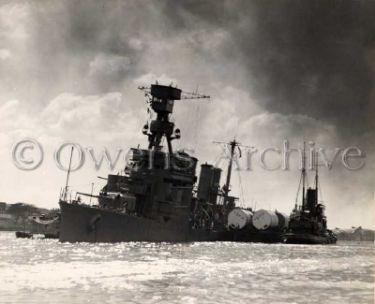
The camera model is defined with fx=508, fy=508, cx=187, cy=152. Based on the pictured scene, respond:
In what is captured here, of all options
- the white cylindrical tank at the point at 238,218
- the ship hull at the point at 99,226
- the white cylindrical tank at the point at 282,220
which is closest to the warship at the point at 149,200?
the ship hull at the point at 99,226

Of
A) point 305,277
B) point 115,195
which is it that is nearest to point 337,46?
point 305,277

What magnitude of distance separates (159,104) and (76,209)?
12831 mm

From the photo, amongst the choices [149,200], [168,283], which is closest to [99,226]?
[149,200]

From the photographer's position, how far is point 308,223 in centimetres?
6072

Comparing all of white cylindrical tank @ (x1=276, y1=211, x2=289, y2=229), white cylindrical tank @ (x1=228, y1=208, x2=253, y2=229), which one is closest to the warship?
white cylindrical tank @ (x1=228, y1=208, x2=253, y2=229)

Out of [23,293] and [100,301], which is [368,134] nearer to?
[100,301]

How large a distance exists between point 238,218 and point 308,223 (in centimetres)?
835

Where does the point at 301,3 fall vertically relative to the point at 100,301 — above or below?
above

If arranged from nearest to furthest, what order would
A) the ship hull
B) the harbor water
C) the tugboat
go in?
the harbor water, the ship hull, the tugboat

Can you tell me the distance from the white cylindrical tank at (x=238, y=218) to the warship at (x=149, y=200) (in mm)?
11731

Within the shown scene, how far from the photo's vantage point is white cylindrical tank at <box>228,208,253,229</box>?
61.5 metres

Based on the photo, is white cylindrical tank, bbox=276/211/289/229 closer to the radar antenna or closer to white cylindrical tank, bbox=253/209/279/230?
white cylindrical tank, bbox=253/209/279/230

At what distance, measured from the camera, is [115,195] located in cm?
3900

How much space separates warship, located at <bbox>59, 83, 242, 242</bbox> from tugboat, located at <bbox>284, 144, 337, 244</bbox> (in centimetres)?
1539
